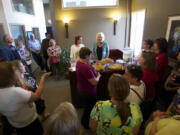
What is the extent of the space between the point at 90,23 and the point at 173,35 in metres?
2.93

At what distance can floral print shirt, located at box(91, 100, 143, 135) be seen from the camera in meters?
0.93

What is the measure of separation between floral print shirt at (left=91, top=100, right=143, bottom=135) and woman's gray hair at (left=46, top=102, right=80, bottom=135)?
33cm

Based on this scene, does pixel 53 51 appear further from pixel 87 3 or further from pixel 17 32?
pixel 87 3

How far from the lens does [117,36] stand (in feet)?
15.2

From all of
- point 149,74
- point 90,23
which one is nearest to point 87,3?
point 90,23

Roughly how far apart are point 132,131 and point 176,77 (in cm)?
127

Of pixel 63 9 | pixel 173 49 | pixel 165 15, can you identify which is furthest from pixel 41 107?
pixel 63 9

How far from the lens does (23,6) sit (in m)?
5.04

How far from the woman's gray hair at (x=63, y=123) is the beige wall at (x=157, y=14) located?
2.59 metres

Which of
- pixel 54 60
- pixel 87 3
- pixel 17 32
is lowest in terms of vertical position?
pixel 54 60

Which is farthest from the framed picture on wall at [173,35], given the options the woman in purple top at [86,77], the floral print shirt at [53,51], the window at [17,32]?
the window at [17,32]

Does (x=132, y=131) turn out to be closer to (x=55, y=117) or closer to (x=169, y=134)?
(x=169, y=134)

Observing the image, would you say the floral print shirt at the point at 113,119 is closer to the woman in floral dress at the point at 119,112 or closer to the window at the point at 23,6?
the woman in floral dress at the point at 119,112

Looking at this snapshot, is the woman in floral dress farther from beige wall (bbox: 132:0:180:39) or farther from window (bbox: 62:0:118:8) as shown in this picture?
window (bbox: 62:0:118:8)
